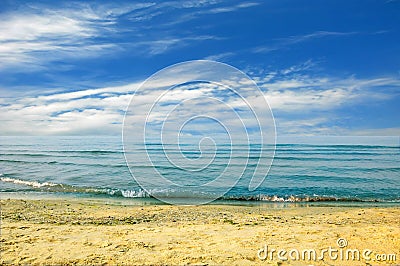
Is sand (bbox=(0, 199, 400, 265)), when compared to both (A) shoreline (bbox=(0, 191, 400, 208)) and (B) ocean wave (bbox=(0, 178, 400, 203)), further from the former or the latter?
(B) ocean wave (bbox=(0, 178, 400, 203))

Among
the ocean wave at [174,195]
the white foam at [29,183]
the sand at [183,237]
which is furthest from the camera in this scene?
the white foam at [29,183]

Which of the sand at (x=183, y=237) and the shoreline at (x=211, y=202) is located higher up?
the sand at (x=183, y=237)

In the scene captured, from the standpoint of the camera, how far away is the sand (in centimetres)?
543

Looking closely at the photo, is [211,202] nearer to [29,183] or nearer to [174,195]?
[174,195]

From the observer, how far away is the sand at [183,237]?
543 centimetres

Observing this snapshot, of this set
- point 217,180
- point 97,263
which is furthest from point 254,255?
point 217,180

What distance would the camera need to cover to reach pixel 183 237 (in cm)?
670

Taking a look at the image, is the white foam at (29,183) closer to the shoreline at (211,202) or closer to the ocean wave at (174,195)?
the ocean wave at (174,195)

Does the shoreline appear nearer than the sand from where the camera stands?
No

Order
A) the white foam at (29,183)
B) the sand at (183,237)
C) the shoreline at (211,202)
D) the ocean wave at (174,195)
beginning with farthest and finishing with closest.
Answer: the white foam at (29,183), the ocean wave at (174,195), the shoreline at (211,202), the sand at (183,237)

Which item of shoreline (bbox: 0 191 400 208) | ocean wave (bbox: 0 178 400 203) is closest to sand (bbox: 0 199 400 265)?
shoreline (bbox: 0 191 400 208)

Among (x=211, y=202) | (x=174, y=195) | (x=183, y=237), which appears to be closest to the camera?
(x=183, y=237)

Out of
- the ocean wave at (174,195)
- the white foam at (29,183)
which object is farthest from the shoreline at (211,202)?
the white foam at (29,183)

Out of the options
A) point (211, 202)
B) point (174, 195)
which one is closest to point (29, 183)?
point (174, 195)
